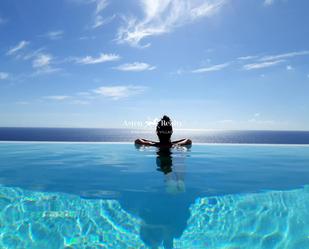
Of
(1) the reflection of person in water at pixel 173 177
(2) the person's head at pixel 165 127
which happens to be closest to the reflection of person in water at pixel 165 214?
(1) the reflection of person in water at pixel 173 177

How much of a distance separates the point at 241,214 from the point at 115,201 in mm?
3308

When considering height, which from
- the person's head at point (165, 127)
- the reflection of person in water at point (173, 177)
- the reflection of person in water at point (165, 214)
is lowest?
the reflection of person in water at point (165, 214)

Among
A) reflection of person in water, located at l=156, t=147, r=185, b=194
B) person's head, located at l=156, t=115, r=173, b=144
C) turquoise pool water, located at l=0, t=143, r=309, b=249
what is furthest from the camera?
person's head, located at l=156, t=115, r=173, b=144

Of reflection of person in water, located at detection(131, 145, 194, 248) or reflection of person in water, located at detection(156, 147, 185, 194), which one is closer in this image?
reflection of person in water, located at detection(131, 145, 194, 248)

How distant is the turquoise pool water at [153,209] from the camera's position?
5234 mm

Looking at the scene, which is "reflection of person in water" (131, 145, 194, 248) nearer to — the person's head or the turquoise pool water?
the turquoise pool water

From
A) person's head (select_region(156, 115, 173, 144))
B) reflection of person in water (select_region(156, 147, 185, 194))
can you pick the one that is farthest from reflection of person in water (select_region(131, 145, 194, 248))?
person's head (select_region(156, 115, 173, 144))

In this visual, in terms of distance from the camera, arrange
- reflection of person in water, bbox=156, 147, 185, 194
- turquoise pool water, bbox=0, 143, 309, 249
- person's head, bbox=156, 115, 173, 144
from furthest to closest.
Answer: person's head, bbox=156, 115, 173, 144 < reflection of person in water, bbox=156, 147, 185, 194 < turquoise pool water, bbox=0, 143, 309, 249

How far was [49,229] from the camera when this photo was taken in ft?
17.8

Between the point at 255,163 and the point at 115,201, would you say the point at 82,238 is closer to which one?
the point at 115,201

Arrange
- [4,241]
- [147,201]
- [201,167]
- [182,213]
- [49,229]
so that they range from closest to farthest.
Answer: [4,241] → [49,229] → [182,213] → [147,201] → [201,167]

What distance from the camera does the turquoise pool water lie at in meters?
5.23

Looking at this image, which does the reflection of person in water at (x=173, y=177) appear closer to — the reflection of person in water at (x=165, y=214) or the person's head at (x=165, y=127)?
the reflection of person in water at (x=165, y=214)

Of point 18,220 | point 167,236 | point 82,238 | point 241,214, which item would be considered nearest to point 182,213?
point 167,236
